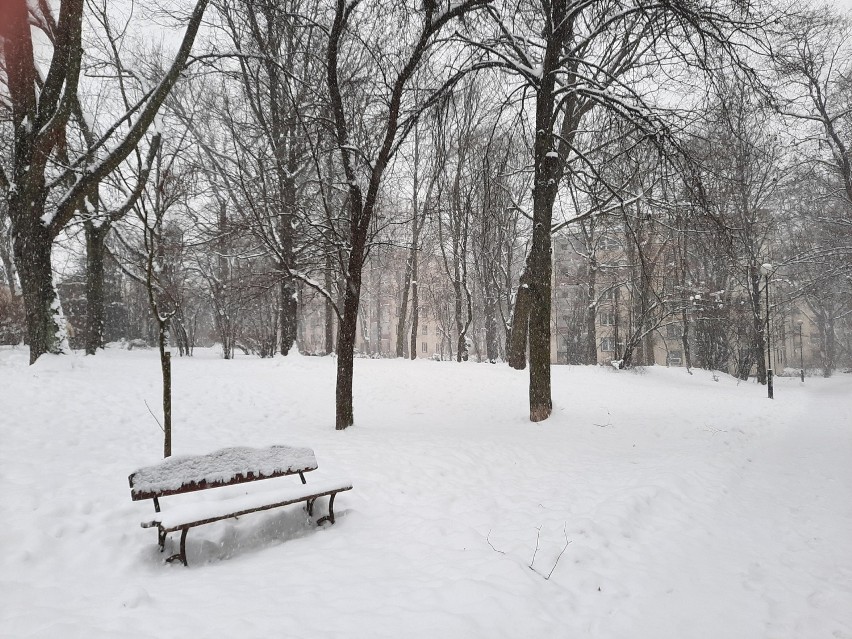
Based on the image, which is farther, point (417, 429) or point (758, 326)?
point (758, 326)

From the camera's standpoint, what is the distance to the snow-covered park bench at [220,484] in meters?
3.48

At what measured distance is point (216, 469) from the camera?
424cm

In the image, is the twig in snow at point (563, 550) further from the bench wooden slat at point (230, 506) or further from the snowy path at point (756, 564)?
the bench wooden slat at point (230, 506)

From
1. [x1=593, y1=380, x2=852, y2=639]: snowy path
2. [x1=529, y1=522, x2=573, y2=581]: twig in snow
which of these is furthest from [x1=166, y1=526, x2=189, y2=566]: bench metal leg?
→ [x1=593, y1=380, x2=852, y2=639]: snowy path

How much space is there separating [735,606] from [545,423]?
5466 mm

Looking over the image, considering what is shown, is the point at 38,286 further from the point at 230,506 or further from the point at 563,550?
the point at 563,550

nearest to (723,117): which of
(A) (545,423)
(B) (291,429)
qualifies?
(A) (545,423)

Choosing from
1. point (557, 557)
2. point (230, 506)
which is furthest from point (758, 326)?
point (230, 506)

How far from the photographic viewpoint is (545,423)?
879cm

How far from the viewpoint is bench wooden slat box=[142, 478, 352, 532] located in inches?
133

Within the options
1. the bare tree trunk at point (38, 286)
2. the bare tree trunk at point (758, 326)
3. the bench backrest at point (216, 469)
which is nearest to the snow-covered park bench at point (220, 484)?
the bench backrest at point (216, 469)

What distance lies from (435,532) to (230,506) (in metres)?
1.85

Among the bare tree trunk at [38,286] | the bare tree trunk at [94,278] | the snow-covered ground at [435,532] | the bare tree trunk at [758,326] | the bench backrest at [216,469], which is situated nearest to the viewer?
the snow-covered ground at [435,532]

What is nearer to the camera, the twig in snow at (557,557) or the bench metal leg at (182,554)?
the bench metal leg at (182,554)
